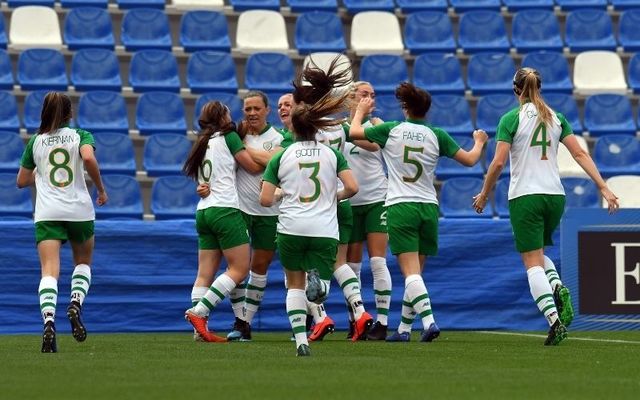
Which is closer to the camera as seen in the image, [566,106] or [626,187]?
[626,187]

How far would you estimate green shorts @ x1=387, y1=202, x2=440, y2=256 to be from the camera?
407 inches

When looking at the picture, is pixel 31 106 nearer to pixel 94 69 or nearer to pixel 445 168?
pixel 94 69

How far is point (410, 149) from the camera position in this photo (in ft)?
34.1

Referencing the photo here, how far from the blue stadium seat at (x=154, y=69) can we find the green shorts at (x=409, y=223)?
7.49 m

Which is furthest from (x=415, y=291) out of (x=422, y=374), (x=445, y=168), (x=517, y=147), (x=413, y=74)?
(x=413, y=74)

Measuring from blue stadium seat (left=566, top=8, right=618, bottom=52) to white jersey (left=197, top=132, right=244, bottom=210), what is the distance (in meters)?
9.59

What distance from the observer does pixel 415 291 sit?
1032 cm

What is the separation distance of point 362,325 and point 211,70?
24.8ft

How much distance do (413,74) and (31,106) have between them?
16.2 feet

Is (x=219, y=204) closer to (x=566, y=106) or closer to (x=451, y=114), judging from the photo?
(x=451, y=114)

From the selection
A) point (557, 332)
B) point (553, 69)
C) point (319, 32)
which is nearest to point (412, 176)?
point (557, 332)

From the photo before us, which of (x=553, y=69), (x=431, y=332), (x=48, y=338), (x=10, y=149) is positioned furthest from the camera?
(x=553, y=69)

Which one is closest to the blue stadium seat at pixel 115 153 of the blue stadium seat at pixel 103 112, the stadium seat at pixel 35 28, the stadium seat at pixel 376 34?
the blue stadium seat at pixel 103 112

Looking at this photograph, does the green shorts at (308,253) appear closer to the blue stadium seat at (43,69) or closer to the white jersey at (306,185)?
the white jersey at (306,185)
